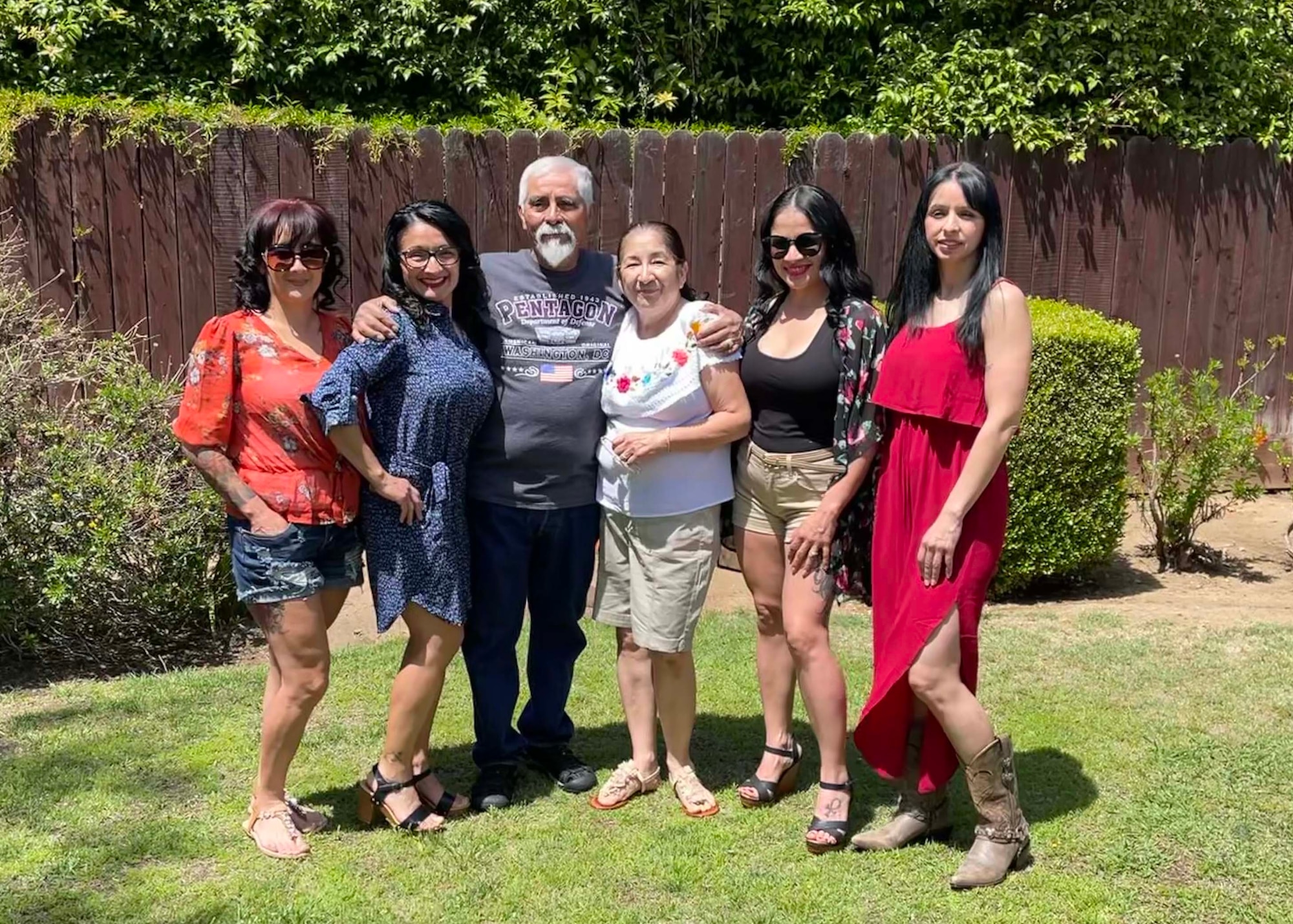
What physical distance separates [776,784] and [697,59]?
6055 mm

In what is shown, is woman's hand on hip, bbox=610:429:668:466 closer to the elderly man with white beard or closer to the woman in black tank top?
the elderly man with white beard

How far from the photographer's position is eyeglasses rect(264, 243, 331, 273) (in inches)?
134

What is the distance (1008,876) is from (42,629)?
3977 millimetres

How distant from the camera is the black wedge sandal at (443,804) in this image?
390 centimetres

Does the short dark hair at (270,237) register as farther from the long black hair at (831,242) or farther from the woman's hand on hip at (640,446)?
the long black hair at (831,242)

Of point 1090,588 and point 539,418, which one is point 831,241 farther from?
point 1090,588

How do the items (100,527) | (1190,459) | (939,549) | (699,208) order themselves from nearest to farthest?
1. (939,549)
2. (100,527)
3. (1190,459)
4. (699,208)

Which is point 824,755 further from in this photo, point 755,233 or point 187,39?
point 187,39

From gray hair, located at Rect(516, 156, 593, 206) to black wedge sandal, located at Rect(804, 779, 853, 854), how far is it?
1.98m

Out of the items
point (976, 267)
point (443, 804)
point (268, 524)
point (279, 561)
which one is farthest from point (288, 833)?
point (976, 267)

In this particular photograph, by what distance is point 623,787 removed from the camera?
3994 millimetres

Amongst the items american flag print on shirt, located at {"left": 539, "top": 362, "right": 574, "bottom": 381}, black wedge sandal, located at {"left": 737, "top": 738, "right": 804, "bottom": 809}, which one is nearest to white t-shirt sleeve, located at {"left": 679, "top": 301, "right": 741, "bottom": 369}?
american flag print on shirt, located at {"left": 539, "top": 362, "right": 574, "bottom": 381}

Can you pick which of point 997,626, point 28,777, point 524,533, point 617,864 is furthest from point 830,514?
point 28,777

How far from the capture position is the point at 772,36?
8.62 metres
